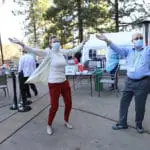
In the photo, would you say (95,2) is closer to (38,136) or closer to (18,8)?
(18,8)

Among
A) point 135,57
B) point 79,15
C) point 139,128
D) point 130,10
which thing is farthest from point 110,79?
point 130,10

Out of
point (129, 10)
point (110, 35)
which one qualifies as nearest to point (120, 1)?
point (129, 10)

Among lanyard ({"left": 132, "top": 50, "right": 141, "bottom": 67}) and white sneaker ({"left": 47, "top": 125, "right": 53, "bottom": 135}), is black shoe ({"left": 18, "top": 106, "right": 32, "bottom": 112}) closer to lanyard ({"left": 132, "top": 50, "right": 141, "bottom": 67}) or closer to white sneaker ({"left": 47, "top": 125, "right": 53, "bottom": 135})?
white sneaker ({"left": 47, "top": 125, "right": 53, "bottom": 135})

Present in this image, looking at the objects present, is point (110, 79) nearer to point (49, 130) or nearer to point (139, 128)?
point (139, 128)

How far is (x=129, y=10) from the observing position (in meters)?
21.5

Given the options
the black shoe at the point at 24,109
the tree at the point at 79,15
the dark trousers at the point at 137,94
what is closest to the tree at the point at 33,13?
the tree at the point at 79,15

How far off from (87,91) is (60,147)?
17.1 feet

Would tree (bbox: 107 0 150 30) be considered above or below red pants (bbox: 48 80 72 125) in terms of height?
above

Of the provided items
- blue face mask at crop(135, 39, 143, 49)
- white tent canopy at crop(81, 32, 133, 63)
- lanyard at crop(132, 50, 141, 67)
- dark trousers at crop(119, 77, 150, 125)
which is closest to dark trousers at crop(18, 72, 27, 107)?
dark trousers at crop(119, 77, 150, 125)

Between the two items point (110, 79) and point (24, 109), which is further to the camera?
point (110, 79)

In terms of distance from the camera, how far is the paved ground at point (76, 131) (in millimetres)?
4582

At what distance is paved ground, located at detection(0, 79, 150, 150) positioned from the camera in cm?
458

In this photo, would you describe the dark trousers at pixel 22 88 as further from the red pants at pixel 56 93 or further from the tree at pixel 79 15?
the tree at pixel 79 15

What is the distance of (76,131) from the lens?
526cm
